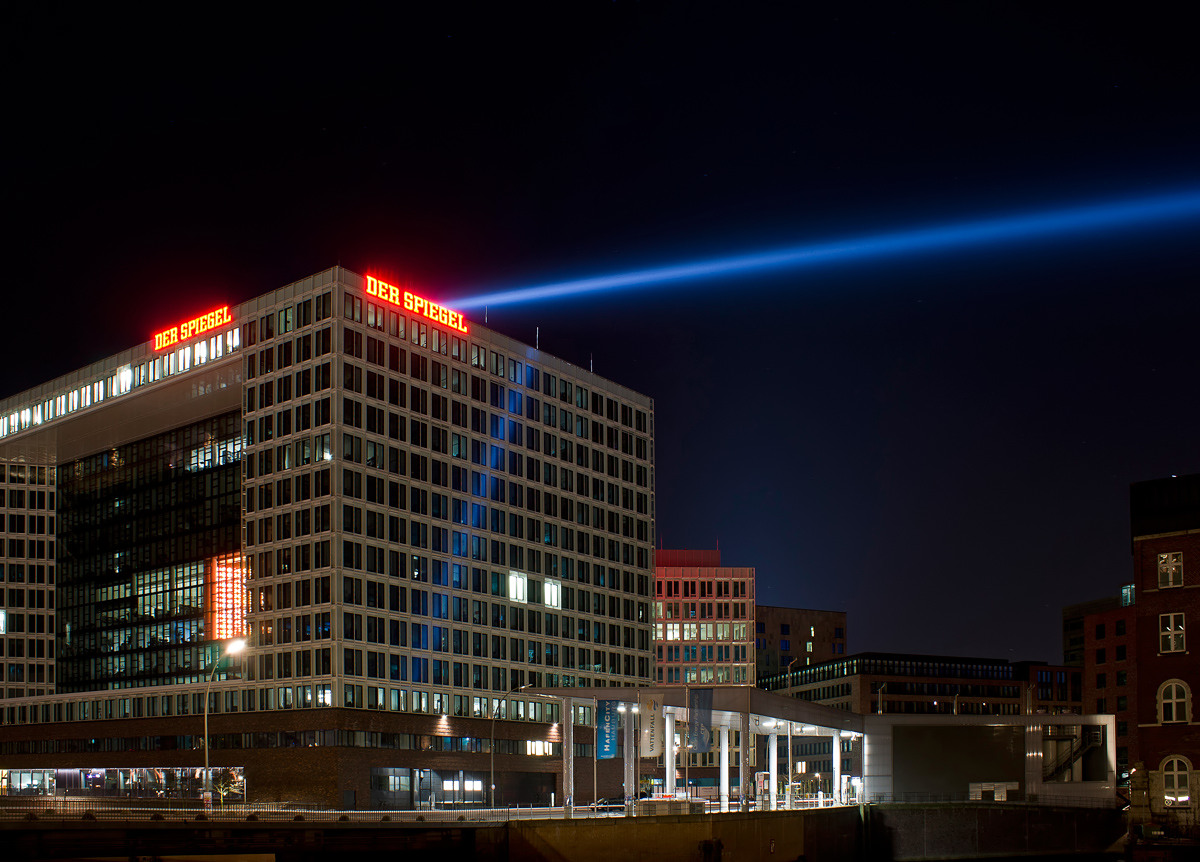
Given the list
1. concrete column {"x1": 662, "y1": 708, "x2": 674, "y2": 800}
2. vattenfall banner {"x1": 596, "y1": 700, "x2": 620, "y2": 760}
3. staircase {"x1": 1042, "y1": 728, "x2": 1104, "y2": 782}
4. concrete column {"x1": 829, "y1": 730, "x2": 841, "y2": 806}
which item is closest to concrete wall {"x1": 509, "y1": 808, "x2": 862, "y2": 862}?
concrete column {"x1": 662, "y1": 708, "x2": 674, "y2": 800}

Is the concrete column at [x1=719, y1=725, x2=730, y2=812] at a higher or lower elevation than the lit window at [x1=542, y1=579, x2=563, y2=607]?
lower

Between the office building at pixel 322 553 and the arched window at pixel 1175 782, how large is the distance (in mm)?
43255

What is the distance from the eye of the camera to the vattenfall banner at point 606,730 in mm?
75000

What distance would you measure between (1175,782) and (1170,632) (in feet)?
29.8

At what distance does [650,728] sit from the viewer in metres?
70.9

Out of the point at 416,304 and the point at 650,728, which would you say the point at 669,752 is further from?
the point at 416,304

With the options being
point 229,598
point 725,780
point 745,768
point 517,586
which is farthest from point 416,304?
point 745,768

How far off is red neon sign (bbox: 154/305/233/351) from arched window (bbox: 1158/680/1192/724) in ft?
279

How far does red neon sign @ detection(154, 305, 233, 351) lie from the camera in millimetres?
129000

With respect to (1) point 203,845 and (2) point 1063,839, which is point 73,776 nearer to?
(1) point 203,845

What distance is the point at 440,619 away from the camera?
126 m

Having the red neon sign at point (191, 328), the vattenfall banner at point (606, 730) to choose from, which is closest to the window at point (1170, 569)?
the vattenfall banner at point (606, 730)

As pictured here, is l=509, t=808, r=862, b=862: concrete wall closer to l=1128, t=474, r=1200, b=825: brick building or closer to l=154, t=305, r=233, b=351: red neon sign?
l=1128, t=474, r=1200, b=825: brick building

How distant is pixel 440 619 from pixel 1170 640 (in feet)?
211
